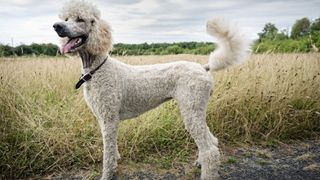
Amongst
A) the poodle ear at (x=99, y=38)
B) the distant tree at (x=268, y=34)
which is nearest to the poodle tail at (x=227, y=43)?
the poodle ear at (x=99, y=38)

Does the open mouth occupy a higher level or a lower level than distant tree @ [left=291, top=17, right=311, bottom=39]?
lower

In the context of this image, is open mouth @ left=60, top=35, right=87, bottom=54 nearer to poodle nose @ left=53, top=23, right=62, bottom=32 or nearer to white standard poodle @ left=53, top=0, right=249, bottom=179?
white standard poodle @ left=53, top=0, right=249, bottom=179

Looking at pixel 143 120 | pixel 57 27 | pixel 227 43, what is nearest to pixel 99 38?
pixel 57 27

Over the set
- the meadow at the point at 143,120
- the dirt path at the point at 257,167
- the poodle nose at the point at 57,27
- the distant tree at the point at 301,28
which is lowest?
the dirt path at the point at 257,167

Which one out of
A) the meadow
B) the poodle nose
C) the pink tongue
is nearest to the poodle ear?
the pink tongue

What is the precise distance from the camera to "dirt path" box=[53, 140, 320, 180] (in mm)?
3439

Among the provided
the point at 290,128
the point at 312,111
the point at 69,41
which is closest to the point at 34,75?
the point at 69,41

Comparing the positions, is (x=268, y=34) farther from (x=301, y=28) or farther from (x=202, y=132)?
(x=202, y=132)

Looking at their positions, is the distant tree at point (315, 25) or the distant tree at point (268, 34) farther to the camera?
the distant tree at point (315, 25)

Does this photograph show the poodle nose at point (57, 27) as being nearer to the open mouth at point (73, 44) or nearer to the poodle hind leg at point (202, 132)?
the open mouth at point (73, 44)

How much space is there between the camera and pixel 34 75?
5.25m

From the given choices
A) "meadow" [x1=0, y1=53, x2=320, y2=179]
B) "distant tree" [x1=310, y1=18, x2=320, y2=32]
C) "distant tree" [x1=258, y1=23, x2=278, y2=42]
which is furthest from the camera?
"distant tree" [x1=310, y1=18, x2=320, y2=32]

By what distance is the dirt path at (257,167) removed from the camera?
3439mm

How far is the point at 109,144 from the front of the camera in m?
3.10
